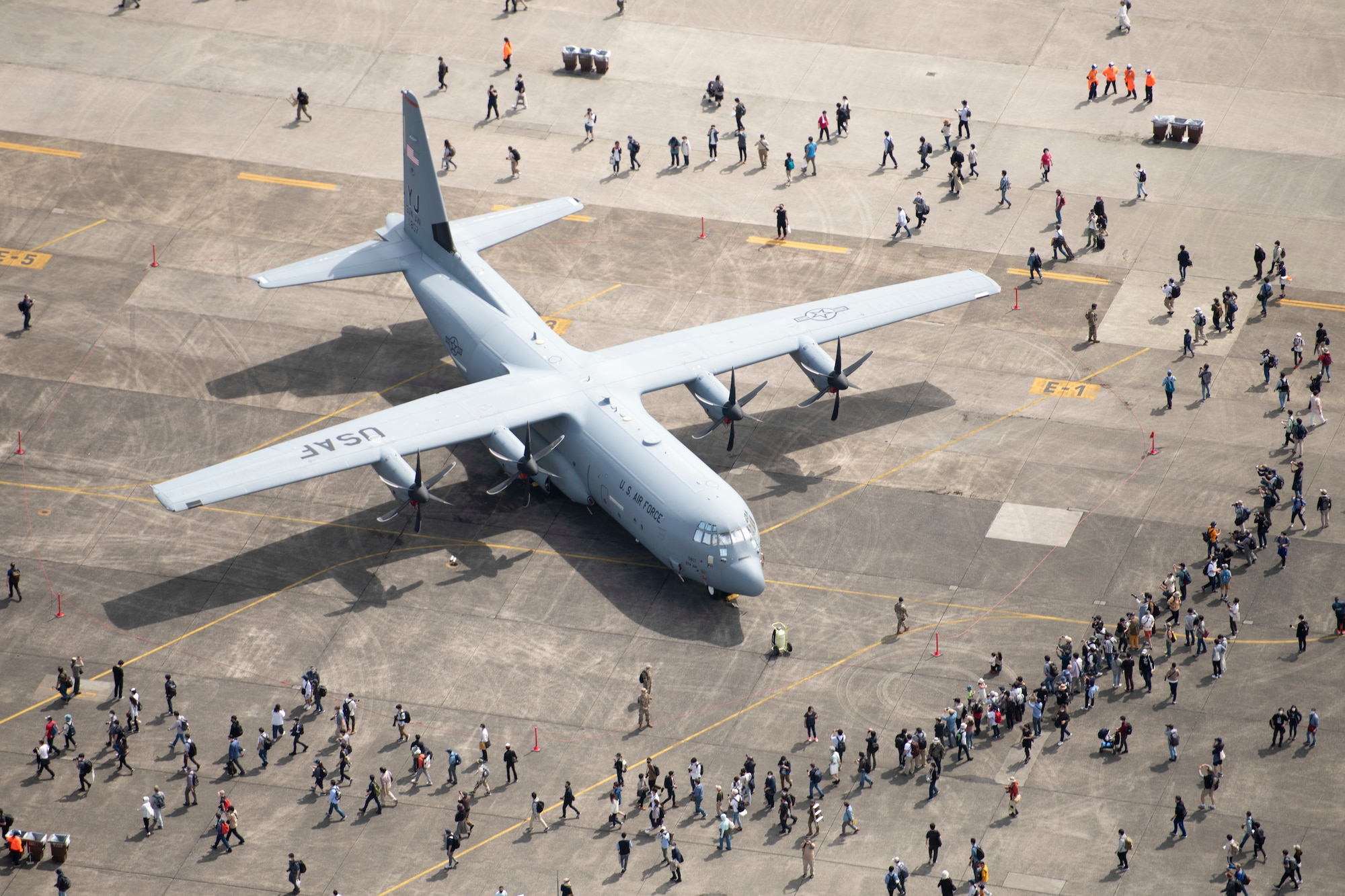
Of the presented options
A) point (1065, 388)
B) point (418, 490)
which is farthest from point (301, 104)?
point (1065, 388)

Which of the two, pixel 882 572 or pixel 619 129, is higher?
pixel 619 129

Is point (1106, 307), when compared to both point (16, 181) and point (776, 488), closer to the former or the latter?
point (776, 488)

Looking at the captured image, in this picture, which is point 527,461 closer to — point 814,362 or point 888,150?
point 814,362

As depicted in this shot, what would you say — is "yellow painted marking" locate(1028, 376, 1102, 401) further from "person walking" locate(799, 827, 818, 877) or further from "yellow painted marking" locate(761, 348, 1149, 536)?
"person walking" locate(799, 827, 818, 877)

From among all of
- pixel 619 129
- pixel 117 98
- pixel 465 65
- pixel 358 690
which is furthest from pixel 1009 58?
pixel 358 690

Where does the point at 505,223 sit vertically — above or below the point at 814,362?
above

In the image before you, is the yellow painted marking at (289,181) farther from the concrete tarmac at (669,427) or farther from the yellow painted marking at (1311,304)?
the yellow painted marking at (1311,304)
